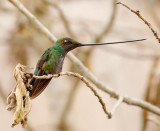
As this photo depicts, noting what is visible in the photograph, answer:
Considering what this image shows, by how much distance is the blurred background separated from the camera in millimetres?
4348

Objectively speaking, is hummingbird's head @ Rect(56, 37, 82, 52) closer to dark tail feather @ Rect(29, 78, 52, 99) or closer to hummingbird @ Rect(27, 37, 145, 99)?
hummingbird @ Rect(27, 37, 145, 99)

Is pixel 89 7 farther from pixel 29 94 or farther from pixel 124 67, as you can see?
pixel 29 94

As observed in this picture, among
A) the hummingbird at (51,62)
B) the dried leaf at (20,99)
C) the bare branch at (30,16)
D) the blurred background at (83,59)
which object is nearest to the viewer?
the dried leaf at (20,99)

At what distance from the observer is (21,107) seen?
121 centimetres

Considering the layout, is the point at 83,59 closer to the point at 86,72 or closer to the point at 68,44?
the point at 86,72

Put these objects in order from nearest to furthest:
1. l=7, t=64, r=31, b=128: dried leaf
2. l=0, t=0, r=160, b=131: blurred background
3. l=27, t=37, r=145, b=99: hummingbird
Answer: l=7, t=64, r=31, b=128: dried leaf, l=27, t=37, r=145, b=99: hummingbird, l=0, t=0, r=160, b=131: blurred background

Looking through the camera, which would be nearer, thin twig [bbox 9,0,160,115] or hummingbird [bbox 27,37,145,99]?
hummingbird [bbox 27,37,145,99]

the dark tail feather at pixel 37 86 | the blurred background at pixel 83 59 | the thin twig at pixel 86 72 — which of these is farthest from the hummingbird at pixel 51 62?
the blurred background at pixel 83 59

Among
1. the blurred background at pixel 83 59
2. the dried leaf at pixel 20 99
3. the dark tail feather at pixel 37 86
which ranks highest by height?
the blurred background at pixel 83 59

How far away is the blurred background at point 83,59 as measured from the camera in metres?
4.35

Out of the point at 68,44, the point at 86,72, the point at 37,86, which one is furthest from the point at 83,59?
the point at 37,86

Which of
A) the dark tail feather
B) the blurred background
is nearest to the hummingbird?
the dark tail feather

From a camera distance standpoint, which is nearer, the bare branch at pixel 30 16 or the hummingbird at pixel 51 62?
the hummingbird at pixel 51 62

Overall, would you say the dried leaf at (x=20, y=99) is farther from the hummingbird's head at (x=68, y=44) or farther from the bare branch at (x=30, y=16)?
the bare branch at (x=30, y=16)
